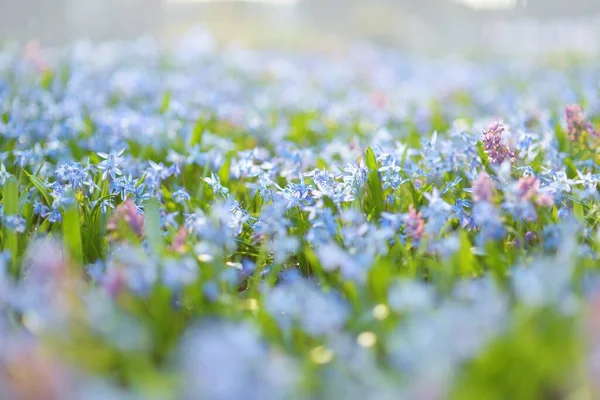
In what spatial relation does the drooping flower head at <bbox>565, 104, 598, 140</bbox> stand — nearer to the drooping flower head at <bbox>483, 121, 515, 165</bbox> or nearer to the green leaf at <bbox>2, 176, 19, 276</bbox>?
the drooping flower head at <bbox>483, 121, 515, 165</bbox>

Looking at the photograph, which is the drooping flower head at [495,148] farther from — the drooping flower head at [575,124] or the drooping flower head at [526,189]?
the drooping flower head at [575,124]

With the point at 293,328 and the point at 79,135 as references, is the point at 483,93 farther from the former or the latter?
the point at 293,328

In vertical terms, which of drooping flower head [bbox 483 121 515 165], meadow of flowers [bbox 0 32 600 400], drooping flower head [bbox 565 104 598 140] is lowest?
meadow of flowers [bbox 0 32 600 400]

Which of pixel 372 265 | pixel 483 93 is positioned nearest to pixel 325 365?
pixel 372 265

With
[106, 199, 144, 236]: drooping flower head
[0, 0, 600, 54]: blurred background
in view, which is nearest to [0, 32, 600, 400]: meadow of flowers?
[106, 199, 144, 236]: drooping flower head

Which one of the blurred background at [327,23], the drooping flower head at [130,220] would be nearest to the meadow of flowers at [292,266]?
the drooping flower head at [130,220]

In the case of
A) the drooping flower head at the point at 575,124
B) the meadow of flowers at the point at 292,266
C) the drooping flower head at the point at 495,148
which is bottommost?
the meadow of flowers at the point at 292,266
